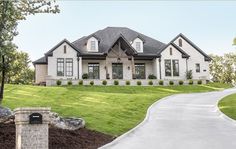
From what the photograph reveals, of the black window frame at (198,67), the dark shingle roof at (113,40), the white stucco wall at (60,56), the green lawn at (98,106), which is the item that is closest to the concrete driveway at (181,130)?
the green lawn at (98,106)

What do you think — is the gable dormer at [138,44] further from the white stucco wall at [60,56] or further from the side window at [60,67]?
the side window at [60,67]

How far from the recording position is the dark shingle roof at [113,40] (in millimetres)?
49750

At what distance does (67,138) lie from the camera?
14.0 meters

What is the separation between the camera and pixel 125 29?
183ft

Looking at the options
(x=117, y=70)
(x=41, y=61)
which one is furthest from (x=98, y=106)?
(x=117, y=70)

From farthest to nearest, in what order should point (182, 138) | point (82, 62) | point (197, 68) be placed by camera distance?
point (197, 68) < point (82, 62) < point (182, 138)

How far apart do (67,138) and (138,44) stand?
37931 mm

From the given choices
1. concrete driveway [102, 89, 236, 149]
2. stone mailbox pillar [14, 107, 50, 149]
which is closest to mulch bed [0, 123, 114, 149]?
concrete driveway [102, 89, 236, 149]

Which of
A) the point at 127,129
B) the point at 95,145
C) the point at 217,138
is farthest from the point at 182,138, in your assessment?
the point at 95,145

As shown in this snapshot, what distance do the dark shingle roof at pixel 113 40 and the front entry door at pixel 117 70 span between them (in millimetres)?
2793

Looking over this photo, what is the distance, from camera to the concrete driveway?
1480 cm

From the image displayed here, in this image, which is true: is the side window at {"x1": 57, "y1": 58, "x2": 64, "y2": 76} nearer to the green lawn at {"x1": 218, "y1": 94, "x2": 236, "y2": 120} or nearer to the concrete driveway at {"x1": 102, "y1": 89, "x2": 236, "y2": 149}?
the concrete driveway at {"x1": 102, "y1": 89, "x2": 236, "y2": 149}

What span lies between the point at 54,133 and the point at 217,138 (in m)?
7.29

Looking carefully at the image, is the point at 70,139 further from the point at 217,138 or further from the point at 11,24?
the point at 217,138
